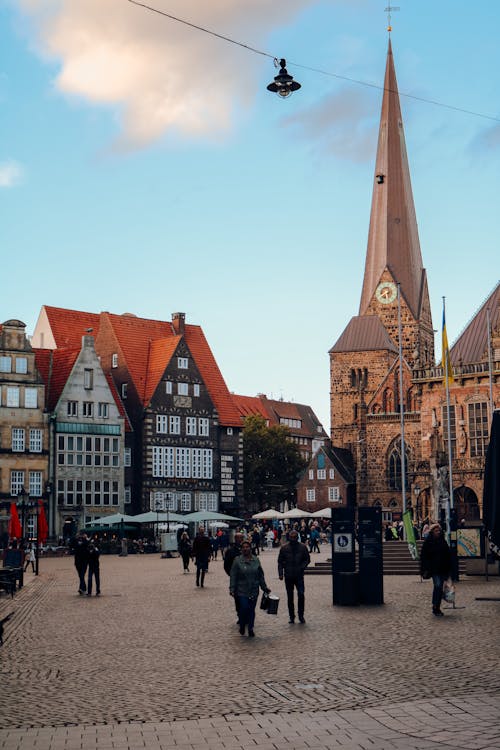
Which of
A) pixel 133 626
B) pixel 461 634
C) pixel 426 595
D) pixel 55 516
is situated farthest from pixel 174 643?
pixel 55 516

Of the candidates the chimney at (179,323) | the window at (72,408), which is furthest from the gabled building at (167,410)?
the window at (72,408)

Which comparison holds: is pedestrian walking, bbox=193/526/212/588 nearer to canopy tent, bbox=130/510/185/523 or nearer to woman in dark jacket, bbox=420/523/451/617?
woman in dark jacket, bbox=420/523/451/617

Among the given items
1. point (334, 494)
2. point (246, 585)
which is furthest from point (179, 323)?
point (246, 585)

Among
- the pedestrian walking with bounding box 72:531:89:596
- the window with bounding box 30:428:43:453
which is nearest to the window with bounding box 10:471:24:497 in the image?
the window with bounding box 30:428:43:453

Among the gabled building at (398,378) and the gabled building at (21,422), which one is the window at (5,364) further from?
the gabled building at (398,378)

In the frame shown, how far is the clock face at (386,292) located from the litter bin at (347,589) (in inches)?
3666

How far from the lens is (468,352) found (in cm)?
8356

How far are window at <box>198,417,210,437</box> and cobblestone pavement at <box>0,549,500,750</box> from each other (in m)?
57.4

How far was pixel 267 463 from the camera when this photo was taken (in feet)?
341

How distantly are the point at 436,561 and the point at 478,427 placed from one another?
192 ft

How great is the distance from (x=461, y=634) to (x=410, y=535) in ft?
57.5

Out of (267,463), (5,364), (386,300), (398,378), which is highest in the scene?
(386,300)

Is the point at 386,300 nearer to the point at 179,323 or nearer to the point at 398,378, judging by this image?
the point at 398,378

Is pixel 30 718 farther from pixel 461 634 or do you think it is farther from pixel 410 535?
pixel 410 535
